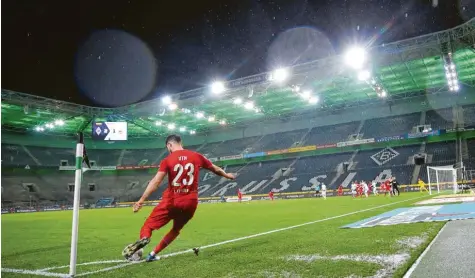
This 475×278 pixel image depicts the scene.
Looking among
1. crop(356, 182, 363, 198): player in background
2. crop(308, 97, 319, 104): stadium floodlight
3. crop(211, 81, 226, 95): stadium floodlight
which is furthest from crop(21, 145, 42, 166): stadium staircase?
crop(356, 182, 363, 198): player in background

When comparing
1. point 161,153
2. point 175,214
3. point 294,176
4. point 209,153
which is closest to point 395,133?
point 294,176

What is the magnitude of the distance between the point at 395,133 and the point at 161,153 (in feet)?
121

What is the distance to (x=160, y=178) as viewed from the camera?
5.51 meters

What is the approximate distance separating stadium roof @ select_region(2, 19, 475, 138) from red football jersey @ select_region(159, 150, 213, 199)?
2771cm

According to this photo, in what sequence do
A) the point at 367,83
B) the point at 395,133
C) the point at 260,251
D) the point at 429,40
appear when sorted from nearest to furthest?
the point at 260,251, the point at 429,40, the point at 367,83, the point at 395,133

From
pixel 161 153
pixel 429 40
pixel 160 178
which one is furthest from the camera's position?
pixel 161 153

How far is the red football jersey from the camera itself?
18.2 ft

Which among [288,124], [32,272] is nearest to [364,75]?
[288,124]

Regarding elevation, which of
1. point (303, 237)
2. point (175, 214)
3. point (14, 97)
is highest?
point (14, 97)

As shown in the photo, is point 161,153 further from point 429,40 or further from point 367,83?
point 429,40

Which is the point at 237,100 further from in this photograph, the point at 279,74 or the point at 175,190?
the point at 175,190

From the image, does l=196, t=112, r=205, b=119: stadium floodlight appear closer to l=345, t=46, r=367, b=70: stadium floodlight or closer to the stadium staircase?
l=345, t=46, r=367, b=70: stadium floodlight

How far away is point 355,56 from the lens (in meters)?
29.9

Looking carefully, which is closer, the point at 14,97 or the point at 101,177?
the point at 14,97
